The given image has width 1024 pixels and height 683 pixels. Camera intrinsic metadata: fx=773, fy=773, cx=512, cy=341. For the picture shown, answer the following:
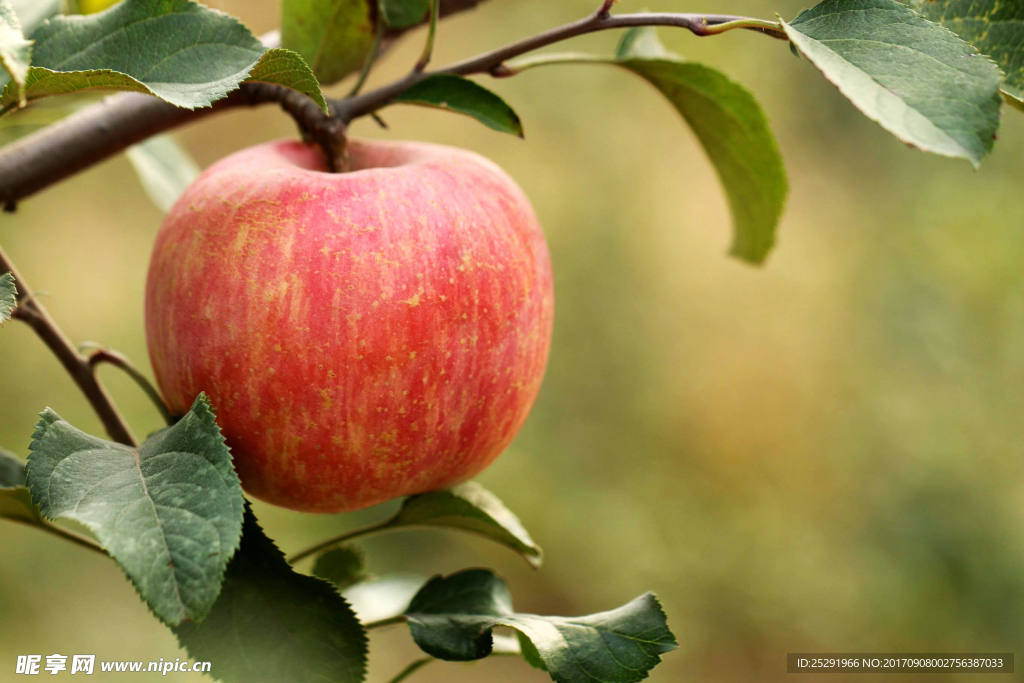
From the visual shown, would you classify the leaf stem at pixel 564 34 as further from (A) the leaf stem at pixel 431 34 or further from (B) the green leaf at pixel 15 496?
(B) the green leaf at pixel 15 496

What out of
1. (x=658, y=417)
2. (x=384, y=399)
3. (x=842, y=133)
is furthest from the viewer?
(x=842, y=133)

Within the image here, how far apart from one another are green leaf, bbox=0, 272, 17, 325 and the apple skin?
6cm

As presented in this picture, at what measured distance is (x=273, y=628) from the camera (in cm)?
32

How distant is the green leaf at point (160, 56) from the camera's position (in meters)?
0.28

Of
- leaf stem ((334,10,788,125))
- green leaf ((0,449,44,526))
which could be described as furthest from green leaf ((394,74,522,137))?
green leaf ((0,449,44,526))

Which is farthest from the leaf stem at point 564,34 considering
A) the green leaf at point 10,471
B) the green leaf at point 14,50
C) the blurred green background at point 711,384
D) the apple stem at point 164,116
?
the blurred green background at point 711,384

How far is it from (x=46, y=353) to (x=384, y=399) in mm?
1486

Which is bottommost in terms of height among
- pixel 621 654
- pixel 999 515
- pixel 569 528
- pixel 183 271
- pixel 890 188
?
pixel 569 528

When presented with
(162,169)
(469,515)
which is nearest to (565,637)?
(469,515)

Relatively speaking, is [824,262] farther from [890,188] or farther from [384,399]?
[384,399]

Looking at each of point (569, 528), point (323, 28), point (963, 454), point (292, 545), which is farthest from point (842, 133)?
point (323, 28)

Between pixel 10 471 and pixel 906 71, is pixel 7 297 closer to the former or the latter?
pixel 10 471

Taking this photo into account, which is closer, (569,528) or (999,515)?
(999,515)

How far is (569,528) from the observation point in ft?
5.58
